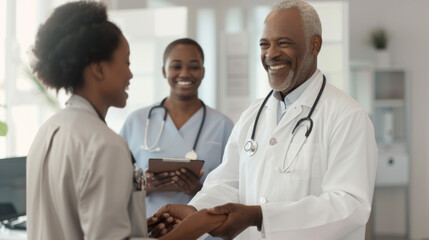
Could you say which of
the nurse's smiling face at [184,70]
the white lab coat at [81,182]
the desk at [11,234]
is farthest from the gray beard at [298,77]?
the desk at [11,234]

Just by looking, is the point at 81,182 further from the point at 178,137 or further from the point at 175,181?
the point at 178,137

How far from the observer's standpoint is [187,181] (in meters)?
2.30

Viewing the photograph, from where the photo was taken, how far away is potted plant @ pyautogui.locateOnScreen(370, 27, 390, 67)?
20.9 ft

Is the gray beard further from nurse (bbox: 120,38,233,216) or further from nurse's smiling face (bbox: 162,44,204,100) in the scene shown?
nurse's smiling face (bbox: 162,44,204,100)

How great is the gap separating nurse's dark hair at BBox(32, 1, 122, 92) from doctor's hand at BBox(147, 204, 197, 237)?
58 centimetres

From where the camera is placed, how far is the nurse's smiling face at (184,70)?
2.67 meters

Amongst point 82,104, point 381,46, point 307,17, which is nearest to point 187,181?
point 307,17

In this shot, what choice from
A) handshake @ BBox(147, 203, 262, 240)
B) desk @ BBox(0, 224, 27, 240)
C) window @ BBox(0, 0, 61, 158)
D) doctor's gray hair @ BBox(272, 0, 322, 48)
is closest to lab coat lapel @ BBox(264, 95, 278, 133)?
doctor's gray hair @ BBox(272, 0, 322, 48)

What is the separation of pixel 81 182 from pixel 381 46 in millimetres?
→ 5751

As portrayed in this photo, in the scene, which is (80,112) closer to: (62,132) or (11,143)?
(62,132)

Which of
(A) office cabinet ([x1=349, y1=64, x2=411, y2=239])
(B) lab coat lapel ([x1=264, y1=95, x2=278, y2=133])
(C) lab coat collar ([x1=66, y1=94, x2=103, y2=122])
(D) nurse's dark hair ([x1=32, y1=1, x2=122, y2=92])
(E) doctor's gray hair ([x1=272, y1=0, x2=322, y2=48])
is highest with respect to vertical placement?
(E) doctor's gray hair ([x1=272, y1=0, x2=322, y2=48])

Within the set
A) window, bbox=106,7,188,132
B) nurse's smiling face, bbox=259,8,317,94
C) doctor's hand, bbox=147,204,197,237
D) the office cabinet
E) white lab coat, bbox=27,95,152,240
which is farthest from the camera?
the office cabinet

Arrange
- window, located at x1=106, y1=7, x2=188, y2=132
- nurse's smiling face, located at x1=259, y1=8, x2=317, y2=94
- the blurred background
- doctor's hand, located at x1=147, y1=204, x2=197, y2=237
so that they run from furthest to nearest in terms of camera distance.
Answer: the blurred background
window, located at x1=106, y1=7, x2=188, y2=132
nurse's smiling face, located at x1=259, y1=8, x2=317, y2=94
doctor's hand, located at x1=147, y1=204, x2=197, y2=237

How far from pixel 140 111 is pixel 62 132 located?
1502 millimetres
